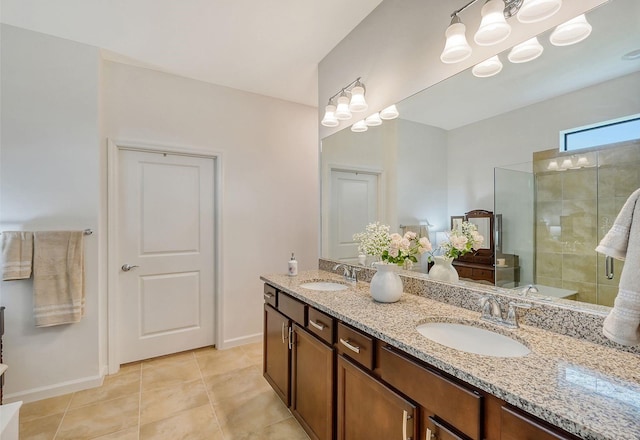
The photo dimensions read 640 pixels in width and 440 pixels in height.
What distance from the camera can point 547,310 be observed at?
113 centimetres

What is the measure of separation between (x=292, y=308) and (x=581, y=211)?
1.47 m

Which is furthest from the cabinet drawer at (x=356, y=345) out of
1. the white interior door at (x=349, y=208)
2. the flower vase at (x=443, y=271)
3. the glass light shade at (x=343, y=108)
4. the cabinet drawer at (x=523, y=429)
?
the glass light shade at (x=343, y=108)

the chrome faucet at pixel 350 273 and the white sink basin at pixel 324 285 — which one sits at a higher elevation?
the chrome faucet at pixel 350 273

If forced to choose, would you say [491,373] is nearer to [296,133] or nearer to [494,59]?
[494,59]

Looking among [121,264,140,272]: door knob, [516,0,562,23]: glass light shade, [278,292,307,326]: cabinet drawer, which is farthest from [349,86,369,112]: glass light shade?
[121,264,140,272]: door knob

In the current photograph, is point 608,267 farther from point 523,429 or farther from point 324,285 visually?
point 324,285

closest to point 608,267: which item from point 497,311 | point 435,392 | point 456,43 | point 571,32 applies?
point 497,311

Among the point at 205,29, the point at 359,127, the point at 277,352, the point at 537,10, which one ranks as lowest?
the point at 277,352

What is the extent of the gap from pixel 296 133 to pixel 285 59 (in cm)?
91

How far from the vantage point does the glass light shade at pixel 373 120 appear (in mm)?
2068

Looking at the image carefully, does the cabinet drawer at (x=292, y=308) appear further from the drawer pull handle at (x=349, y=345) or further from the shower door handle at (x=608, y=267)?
the shower door handle at (x=608, y=267)

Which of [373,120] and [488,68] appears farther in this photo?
[373,120]

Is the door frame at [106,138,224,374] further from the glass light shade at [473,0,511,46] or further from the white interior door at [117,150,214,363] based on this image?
the glass light shade at [473,0,511,46]

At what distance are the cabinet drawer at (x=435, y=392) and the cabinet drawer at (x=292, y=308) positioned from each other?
2.14 ft
